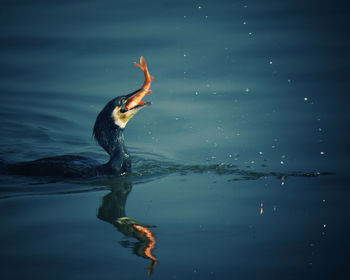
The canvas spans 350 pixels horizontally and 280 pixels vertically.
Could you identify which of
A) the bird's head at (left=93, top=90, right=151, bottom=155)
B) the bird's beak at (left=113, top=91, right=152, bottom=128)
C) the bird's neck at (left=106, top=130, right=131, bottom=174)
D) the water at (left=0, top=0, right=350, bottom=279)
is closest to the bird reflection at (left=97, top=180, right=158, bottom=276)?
the water at (left=0, top=0, right=350, bottom=279)

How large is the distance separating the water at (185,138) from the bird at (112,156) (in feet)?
0.61

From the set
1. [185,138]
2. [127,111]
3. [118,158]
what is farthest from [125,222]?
[185,138]

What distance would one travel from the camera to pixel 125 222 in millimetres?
5637

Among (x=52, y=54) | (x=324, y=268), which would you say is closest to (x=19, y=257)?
(x=324, y=268)

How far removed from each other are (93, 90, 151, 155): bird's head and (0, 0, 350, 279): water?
21.6 inches

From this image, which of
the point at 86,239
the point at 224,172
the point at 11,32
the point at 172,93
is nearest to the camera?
the point at 86,239

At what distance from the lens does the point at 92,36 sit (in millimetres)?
12719

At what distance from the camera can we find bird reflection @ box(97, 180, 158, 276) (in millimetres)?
4965

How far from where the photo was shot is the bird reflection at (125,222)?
496 cm

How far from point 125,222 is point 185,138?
10.3ft

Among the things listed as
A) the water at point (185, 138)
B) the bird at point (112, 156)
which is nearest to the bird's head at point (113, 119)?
the bird at point (112, 156)

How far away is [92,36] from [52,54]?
1.04 metres

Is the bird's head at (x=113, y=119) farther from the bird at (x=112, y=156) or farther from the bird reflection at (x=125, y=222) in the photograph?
the bird reflection at (x=125, y=222)

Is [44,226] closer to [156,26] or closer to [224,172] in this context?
[224,172]
